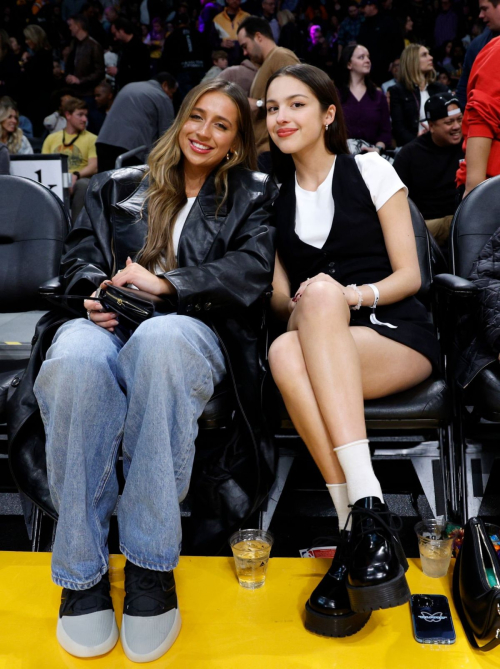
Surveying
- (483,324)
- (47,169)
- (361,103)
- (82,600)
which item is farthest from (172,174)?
(361,103)

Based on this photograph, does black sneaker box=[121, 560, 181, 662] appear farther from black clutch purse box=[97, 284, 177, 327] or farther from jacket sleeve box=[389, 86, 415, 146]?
jacket sleeve box=[389, 86, 415, 146]

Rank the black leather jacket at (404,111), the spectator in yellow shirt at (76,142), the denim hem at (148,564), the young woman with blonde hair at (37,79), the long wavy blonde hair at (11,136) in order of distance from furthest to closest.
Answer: the young woman with blonde hair at (37,79), the spectator in yellow shirt at (76,142), the long wavy blonde hair at (11,136), the black leather jacket at (404,111), the denim hem at (148,564)

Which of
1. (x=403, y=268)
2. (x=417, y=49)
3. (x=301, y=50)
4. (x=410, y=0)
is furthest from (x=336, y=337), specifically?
(x=410, y=0)

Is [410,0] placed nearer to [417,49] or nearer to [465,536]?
[417,49]

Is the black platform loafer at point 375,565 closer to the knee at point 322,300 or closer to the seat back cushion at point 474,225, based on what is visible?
the knee at point 322,300

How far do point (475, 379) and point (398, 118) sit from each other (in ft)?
12.6

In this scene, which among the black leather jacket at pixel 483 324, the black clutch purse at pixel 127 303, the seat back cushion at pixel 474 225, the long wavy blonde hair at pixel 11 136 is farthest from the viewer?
the long wavy blonde hair at pixel 11 136

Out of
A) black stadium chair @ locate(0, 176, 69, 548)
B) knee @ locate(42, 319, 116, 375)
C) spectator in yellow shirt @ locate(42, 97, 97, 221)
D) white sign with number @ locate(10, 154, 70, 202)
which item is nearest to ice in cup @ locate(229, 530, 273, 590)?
knee @ locate(42, 319, 116, 375)

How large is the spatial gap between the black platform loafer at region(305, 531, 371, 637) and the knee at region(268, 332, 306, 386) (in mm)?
407

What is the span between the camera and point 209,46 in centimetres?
725

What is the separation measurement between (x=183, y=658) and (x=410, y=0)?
829 centimetres

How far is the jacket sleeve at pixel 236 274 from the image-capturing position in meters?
1.91

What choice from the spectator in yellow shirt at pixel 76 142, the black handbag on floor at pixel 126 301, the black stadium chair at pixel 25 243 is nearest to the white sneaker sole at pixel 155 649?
the black handbag on floor at pixel 126 301

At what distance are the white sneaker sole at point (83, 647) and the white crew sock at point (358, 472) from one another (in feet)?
1.97
